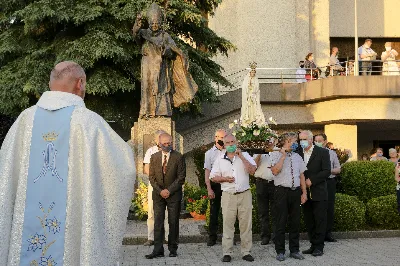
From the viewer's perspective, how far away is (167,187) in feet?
37.2

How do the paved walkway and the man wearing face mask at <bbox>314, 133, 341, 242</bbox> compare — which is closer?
the paved walkway

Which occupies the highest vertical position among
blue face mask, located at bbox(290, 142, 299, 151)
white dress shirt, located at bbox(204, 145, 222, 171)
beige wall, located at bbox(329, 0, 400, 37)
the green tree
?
beige wall, located at bbox(329, 0, 400, 37)

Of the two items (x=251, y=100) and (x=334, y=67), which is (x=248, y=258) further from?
(x=334, y=67)

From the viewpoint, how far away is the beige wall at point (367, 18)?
3219 cm

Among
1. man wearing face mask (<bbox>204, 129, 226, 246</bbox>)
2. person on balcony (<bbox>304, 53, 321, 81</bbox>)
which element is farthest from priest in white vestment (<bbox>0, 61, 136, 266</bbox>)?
person on balcony (<bbox>304, 53, 321, 81</bbox>)

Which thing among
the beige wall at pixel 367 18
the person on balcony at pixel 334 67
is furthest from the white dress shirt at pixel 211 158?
the beige wall at pixel 367 18

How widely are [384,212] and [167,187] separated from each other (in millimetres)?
5519

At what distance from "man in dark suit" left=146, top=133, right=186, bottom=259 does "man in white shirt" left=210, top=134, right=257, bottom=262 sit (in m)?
0.70

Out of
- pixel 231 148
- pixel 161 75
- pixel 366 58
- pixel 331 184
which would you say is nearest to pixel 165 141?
pixel 231 148

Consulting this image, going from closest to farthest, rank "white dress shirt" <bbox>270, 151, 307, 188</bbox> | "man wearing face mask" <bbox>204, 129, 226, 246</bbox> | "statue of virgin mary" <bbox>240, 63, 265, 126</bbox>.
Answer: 1. "white dress shirt" <bbox>270, 151, 307, 188</bbox>
2. "man wearing face mask" <bbox>204, 129, 226, 246</bbox>
3. "statue of virgin mary" <bbox>240, 63, 265, 126</bbox>

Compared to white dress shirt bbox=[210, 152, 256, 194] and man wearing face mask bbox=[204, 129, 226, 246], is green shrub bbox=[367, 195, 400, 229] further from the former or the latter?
white dress shirt bbox=[210, 152, 256, 194]

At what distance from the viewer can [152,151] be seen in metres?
12.6

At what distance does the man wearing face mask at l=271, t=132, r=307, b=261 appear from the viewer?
10.9 metres

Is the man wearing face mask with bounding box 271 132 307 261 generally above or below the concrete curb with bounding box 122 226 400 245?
above
